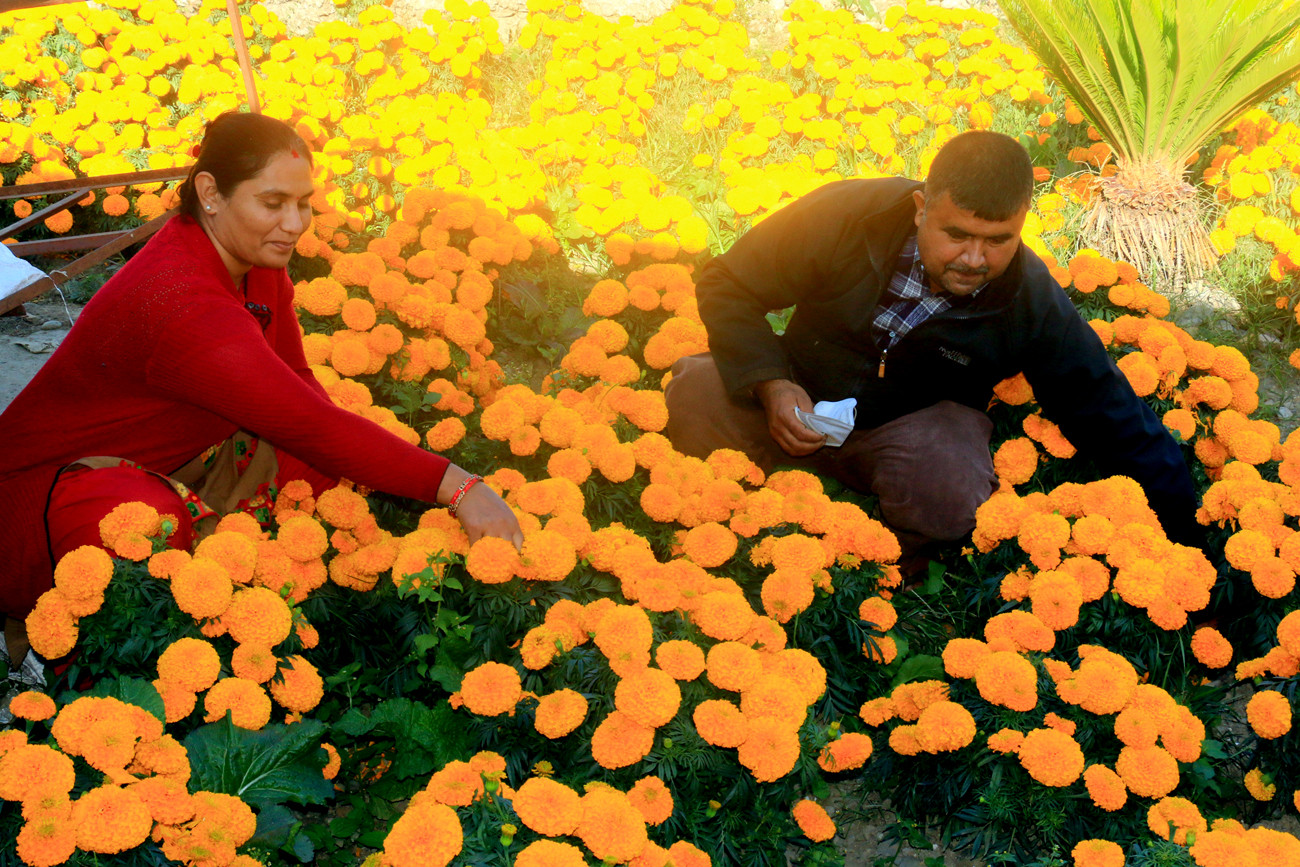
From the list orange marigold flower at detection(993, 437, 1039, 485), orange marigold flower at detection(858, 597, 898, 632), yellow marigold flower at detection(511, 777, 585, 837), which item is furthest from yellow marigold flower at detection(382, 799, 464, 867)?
orange marigold flower at detection(993, 437, 1039, 485)

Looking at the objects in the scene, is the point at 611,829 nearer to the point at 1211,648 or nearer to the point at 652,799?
the point at 652,799

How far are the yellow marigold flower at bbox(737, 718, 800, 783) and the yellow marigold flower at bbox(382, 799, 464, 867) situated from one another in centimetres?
63

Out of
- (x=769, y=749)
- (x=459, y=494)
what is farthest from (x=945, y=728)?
(x=459, y=494)

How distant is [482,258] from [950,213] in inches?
81.1

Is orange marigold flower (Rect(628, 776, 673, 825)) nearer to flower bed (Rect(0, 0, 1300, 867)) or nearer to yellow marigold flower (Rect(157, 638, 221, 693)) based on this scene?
flower bed (Rect(0, 0, 1300, 867))

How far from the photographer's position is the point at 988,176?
8.84ft

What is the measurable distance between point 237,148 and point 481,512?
1.16 m

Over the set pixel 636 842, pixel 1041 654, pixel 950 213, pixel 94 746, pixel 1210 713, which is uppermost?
pixel 950 213

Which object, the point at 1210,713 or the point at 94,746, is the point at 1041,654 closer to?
the point at 1210,713

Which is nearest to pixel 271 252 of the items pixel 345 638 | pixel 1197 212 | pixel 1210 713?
pixel 345 638

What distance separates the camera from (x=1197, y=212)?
4684 mm

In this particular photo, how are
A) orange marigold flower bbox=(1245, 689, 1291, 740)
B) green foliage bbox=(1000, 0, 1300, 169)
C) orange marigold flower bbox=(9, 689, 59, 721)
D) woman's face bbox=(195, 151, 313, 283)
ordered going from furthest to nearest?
1. green foliage bbox=(1000, 0, 1300, 169)
2. woman's face bbox=(195, 151, 313, 283)
3. orange marigold flower bbox=(1245, 689, 1291, 740)
4. orange marigold flower bbox=(9, 689, 59, 721)

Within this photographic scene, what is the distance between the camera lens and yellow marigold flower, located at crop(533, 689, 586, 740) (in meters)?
2.09

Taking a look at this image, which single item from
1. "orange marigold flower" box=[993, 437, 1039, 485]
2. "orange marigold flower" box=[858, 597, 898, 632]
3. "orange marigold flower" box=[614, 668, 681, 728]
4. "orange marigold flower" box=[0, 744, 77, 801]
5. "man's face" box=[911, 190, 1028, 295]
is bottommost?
"orange marigold flower" box=[993, 437, 1039, 485]
